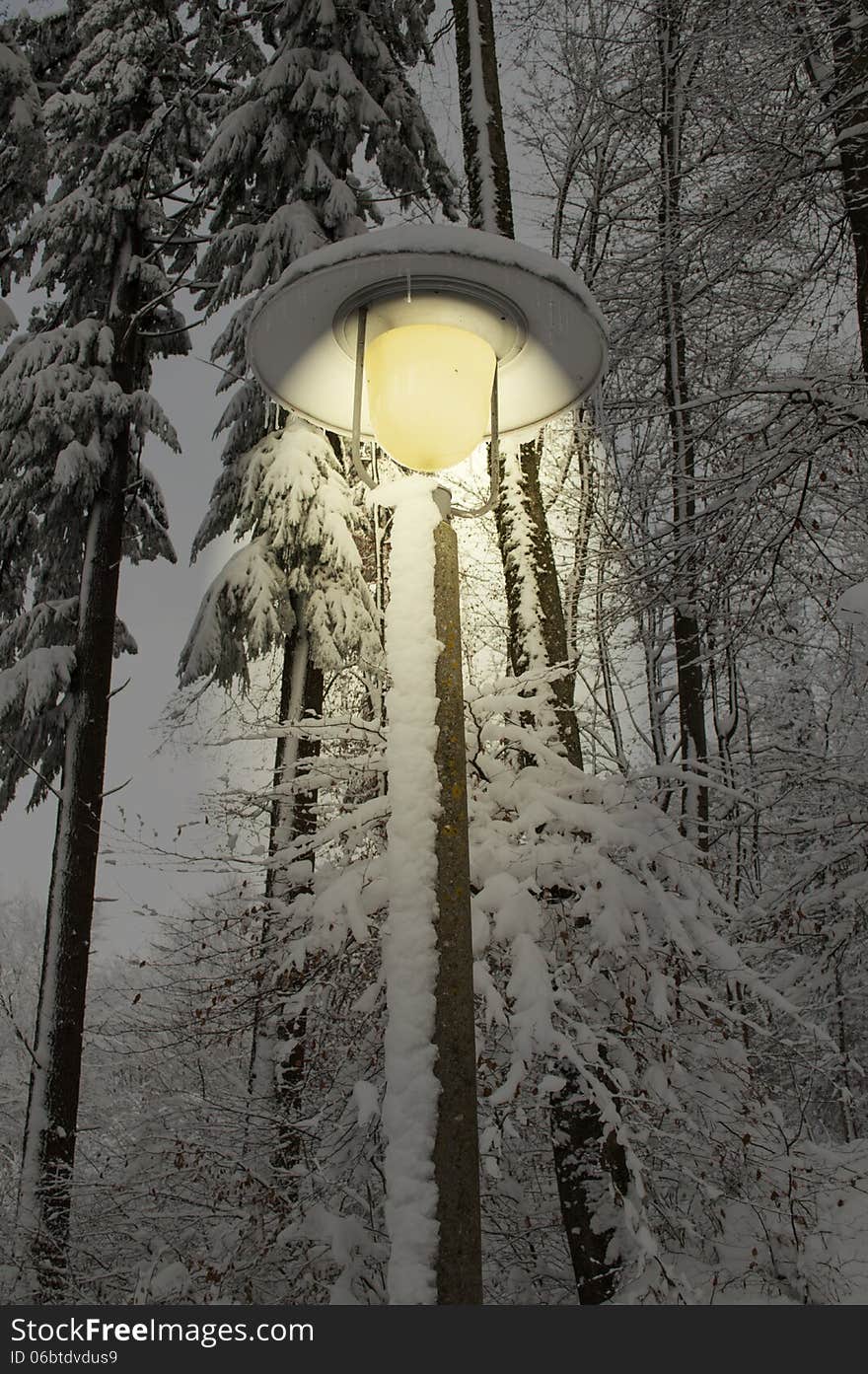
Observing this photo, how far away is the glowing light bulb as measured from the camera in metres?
2.86

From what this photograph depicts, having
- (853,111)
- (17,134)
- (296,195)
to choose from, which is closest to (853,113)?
(853,111)

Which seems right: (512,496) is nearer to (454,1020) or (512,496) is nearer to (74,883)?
(454,1020)

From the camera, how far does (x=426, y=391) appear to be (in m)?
2.84

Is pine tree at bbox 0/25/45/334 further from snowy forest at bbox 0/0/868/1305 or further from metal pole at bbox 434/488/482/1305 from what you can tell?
metal pole at bbox 434/488/482/1305

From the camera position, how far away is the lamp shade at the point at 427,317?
2.73m

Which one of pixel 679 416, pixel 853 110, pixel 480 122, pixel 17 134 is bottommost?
pixel 480 122

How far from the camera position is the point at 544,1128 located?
506cm

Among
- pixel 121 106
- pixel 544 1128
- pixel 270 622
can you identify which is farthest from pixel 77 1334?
pixel 121 106

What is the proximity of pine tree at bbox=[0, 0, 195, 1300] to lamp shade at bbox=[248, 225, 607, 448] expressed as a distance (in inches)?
327

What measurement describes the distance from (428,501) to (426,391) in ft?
0.96

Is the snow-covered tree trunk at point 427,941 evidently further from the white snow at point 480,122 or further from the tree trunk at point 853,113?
the tree trunk at point 853,113

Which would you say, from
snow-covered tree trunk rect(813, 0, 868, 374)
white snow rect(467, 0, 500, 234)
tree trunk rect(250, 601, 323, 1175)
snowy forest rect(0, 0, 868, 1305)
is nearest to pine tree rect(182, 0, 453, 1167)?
snowy forest rect(0, 0, 868, 1305)

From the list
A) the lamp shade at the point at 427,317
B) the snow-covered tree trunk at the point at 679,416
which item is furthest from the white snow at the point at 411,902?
the snow-covered tree trunk at the point at 679,416

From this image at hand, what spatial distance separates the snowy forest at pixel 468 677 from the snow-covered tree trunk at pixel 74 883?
0.16 ft
